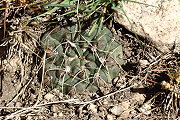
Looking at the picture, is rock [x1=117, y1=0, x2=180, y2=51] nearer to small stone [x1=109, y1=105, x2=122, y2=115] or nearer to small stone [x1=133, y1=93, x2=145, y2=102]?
small stone [x1=133, y1=93, x2=145, y2=102]

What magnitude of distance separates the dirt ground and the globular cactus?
0.08m

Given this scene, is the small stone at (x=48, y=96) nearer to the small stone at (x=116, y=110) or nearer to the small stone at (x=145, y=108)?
the small stone at (x=116, y=110)

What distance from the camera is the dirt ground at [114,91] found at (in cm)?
212

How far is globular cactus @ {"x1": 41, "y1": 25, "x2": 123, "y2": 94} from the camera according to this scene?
81.8 inches

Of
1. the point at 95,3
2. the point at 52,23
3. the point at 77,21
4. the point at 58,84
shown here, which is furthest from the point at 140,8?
the point at 58,84

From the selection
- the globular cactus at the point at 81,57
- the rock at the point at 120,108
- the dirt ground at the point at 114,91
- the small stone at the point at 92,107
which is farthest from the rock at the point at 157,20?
the small stone at the point at 92,107

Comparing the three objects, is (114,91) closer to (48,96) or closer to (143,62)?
(143,62)

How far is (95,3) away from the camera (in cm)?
208

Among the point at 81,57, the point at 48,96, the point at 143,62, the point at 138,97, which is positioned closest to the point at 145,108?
the point at 138,97

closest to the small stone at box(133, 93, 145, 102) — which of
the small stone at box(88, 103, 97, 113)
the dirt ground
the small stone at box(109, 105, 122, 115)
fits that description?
the dirt ground

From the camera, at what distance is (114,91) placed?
2.19 meters

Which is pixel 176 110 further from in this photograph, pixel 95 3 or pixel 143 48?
pixel 95 3

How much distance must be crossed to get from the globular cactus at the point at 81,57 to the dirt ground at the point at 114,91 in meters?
0.08

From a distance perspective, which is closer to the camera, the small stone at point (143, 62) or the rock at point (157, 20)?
the rock at point (157, 20)
